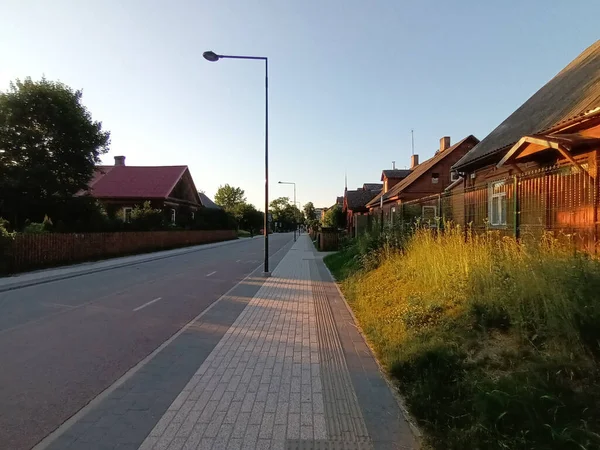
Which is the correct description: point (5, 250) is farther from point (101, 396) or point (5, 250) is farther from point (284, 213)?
point (284, 213)

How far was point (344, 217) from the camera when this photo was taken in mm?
53219

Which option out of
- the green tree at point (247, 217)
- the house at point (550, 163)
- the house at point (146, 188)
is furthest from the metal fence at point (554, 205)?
the green tree at point (247, 217)

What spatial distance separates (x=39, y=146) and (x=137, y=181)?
2155 centimetres

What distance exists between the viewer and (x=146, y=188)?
47938 mm

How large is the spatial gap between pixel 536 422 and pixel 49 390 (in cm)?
474

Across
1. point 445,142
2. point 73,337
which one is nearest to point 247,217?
point 445,142

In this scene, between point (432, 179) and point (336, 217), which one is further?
point (336, 217)

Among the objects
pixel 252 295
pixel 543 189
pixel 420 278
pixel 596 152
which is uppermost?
pixel 596 152

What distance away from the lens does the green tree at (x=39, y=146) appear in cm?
2725

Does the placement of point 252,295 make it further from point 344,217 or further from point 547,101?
point 344,217

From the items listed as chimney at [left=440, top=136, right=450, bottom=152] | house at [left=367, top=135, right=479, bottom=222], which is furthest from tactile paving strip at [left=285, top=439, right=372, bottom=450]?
chimney at [left=440, top=136, right=450, bottom=152]

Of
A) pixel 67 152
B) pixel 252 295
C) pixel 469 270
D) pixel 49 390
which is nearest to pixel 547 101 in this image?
pixel 469 270

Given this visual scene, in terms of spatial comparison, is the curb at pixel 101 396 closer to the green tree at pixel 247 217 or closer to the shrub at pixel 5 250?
the shrub at pixel 5 250

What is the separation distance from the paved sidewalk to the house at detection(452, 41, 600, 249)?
330cm
